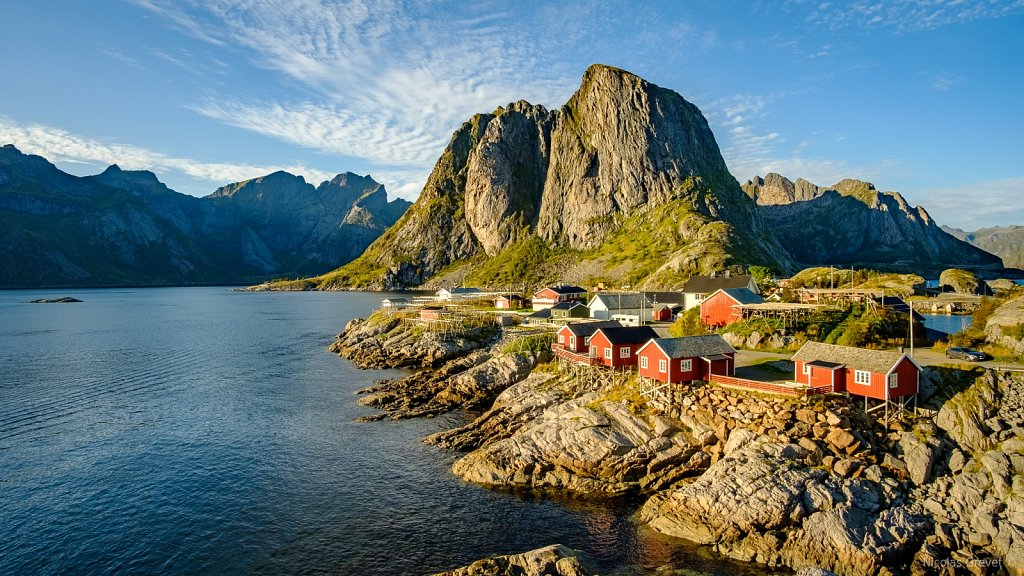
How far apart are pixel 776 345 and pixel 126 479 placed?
57.7 m

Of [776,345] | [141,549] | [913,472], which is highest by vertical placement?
[776,345]

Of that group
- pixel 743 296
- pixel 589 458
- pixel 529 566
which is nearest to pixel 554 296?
pixel 743 296

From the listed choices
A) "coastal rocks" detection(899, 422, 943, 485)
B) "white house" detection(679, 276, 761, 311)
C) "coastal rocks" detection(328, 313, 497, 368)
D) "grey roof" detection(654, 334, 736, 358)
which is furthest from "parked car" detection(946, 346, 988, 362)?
"coastal rocks" detection(328, 313, 497, 368)

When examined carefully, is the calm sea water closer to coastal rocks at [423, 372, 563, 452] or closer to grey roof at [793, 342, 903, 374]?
coastal rocks at [423, 372, 563, 452]

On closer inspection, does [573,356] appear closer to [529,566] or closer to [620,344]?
[620,344]

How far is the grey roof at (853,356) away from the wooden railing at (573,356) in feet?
60.5

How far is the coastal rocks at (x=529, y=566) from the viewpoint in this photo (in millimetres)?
25766

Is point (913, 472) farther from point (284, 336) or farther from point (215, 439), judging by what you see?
point (284, 336)

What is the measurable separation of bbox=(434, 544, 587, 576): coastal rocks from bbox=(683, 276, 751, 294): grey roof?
196ft

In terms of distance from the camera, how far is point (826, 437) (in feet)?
116

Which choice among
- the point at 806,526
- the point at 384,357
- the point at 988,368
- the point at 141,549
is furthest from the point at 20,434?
the point at 988,368

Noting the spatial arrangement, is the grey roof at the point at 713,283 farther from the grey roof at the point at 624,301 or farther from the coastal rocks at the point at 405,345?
the coastal rocks at the point at 405,345

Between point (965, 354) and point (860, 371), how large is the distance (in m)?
12.5

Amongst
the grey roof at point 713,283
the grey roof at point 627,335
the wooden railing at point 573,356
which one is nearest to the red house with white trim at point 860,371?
the grey roof at point 627,335
